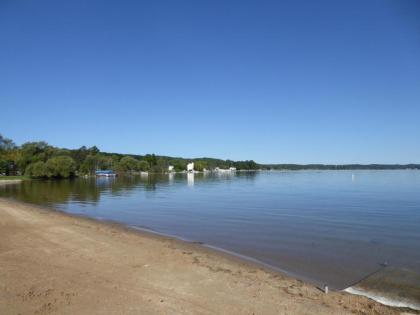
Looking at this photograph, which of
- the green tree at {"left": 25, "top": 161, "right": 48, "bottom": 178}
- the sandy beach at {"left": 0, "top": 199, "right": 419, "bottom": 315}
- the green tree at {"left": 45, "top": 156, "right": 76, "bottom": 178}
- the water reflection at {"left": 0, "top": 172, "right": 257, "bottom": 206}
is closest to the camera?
the sandy beach at {"left": 0, "top": 199, "right": 419, "bottom": 315}

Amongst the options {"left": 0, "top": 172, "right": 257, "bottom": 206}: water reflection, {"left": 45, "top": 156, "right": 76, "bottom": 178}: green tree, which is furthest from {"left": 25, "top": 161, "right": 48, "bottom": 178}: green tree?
{"left": 0, "top": 172, "right": 257, "bottom": 206}: water reflection

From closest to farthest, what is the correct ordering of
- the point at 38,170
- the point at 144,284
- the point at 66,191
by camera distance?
the point at 144,284
the point at 66,191
the point at 38,170

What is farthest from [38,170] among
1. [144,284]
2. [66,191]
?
[144,284]

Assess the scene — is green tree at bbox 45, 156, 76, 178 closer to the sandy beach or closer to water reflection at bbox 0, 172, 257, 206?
water reflection at bbox 0, 172, 257, 206

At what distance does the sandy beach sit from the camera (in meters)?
8.19

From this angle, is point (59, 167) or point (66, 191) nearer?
point (66, 191)

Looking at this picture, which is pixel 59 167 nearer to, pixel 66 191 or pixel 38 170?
pixel 38 170

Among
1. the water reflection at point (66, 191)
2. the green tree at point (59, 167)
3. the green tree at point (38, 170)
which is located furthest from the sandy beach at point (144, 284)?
the green tree at point (59, 167)

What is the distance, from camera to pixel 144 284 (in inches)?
380

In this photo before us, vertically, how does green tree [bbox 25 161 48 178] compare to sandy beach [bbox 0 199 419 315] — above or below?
above

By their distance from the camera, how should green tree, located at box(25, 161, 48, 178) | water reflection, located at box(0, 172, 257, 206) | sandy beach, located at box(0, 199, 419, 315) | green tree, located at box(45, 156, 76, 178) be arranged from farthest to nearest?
green tree, located at box(45, 156, 76, 178)
green tree, located at box(25, 161, 48, 178)
water reflection, located at box(0, 172, 257, 206)
sandy beach, located at box(0, 199, 419, 315)

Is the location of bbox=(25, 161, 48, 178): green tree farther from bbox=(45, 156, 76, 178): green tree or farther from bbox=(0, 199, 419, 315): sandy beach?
bbox=(0, 199, 419, 315): sandy beach

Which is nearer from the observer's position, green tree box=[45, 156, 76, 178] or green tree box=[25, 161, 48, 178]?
green tree box=[25, 161, 48, 178]

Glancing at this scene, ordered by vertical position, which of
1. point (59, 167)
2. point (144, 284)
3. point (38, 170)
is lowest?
point (144, 284)
